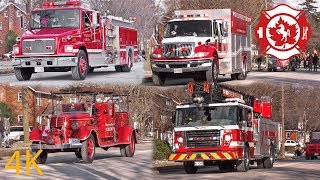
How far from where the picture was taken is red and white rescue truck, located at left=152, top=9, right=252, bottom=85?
1716cm

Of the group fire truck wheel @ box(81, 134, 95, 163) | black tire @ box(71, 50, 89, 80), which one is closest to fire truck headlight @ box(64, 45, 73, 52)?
black tire @ box(71, 50, 89, 80)

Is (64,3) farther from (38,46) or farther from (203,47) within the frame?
(203,47)

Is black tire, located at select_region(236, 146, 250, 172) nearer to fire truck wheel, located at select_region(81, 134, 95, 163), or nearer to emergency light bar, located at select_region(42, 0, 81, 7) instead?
fire truck wheel, located at select_region(81, 134, 95, 163)

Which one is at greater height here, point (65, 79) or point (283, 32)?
point (283, 32)

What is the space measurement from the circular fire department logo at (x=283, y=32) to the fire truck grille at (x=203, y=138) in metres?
9.33

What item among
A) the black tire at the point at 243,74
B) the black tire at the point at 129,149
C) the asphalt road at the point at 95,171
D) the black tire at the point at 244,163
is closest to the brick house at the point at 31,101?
the asphalt road at the point at 95,171

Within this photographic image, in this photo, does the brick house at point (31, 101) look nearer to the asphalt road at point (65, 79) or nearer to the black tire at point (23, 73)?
the asphalt road at point (65, 79)

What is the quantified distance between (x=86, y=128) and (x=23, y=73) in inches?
205

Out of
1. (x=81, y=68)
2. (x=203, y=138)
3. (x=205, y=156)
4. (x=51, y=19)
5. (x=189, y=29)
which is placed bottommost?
(x=205, y=156)

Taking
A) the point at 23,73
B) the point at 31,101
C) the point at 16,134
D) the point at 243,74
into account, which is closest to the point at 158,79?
the point at 23,73

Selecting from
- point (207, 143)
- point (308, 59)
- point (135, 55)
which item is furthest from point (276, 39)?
point (308, 59)

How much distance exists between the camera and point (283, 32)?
460 inches

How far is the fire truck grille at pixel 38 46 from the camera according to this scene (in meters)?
16.0

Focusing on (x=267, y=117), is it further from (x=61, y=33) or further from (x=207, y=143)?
(x=61, y=33)
